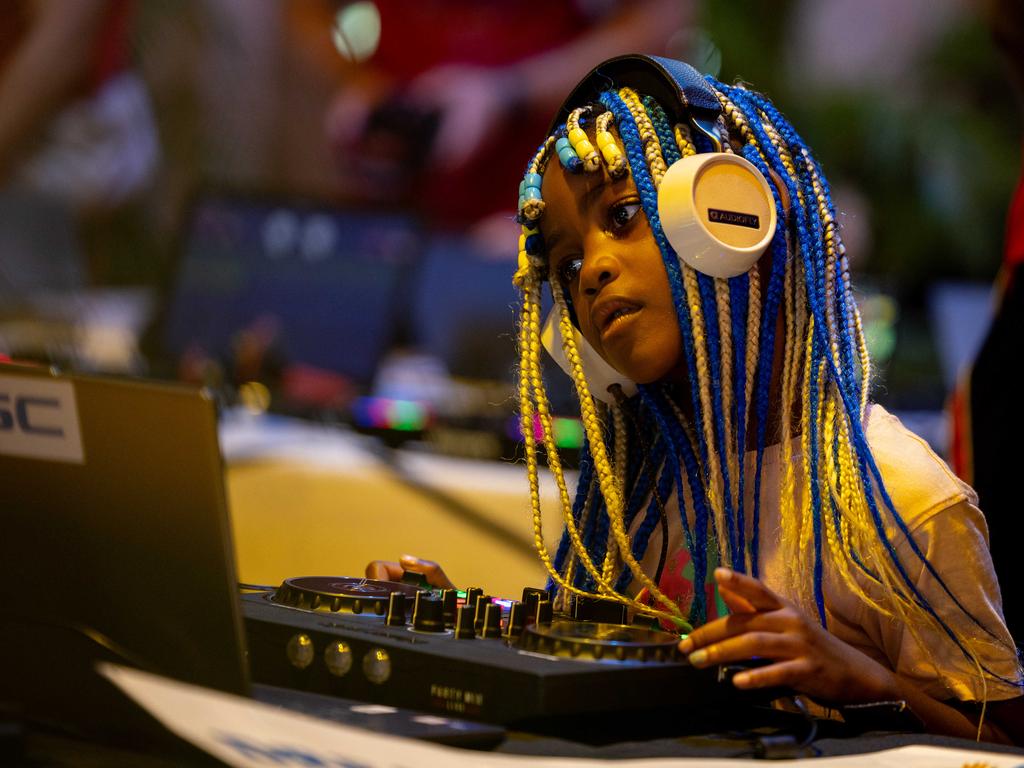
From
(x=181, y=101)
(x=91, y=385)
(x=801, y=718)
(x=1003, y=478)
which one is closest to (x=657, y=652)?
(x=801, y=718)

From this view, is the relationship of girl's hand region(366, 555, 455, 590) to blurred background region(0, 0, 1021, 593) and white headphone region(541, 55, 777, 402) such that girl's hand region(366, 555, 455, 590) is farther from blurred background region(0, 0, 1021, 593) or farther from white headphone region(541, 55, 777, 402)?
blurred background region(0, 0, 1021, 593)

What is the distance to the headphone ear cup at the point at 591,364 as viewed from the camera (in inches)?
48.6

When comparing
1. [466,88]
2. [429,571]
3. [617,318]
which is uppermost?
[466,88]

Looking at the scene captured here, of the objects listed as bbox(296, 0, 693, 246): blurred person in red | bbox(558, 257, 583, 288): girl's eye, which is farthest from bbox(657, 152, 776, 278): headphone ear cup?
bbox(296, 0, 693, 246): blurred person in red

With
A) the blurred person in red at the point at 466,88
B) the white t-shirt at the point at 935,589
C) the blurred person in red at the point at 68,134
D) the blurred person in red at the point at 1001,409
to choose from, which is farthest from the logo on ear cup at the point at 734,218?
the blurred person in red at the point at 68,134

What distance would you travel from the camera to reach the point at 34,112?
12.8 ft

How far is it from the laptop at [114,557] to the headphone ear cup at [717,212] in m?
0.49

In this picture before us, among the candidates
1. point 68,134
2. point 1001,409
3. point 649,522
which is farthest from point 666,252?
point 68,134

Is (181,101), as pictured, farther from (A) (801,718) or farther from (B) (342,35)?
(A) (801,718)

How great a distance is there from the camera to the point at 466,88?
388cm

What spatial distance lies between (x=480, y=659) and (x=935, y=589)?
1.40 ft

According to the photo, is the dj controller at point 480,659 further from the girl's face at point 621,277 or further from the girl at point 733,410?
the girl's face at point 621,277

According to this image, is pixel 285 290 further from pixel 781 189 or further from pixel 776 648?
pixel 776 648

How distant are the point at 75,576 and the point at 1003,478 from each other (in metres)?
1.48
